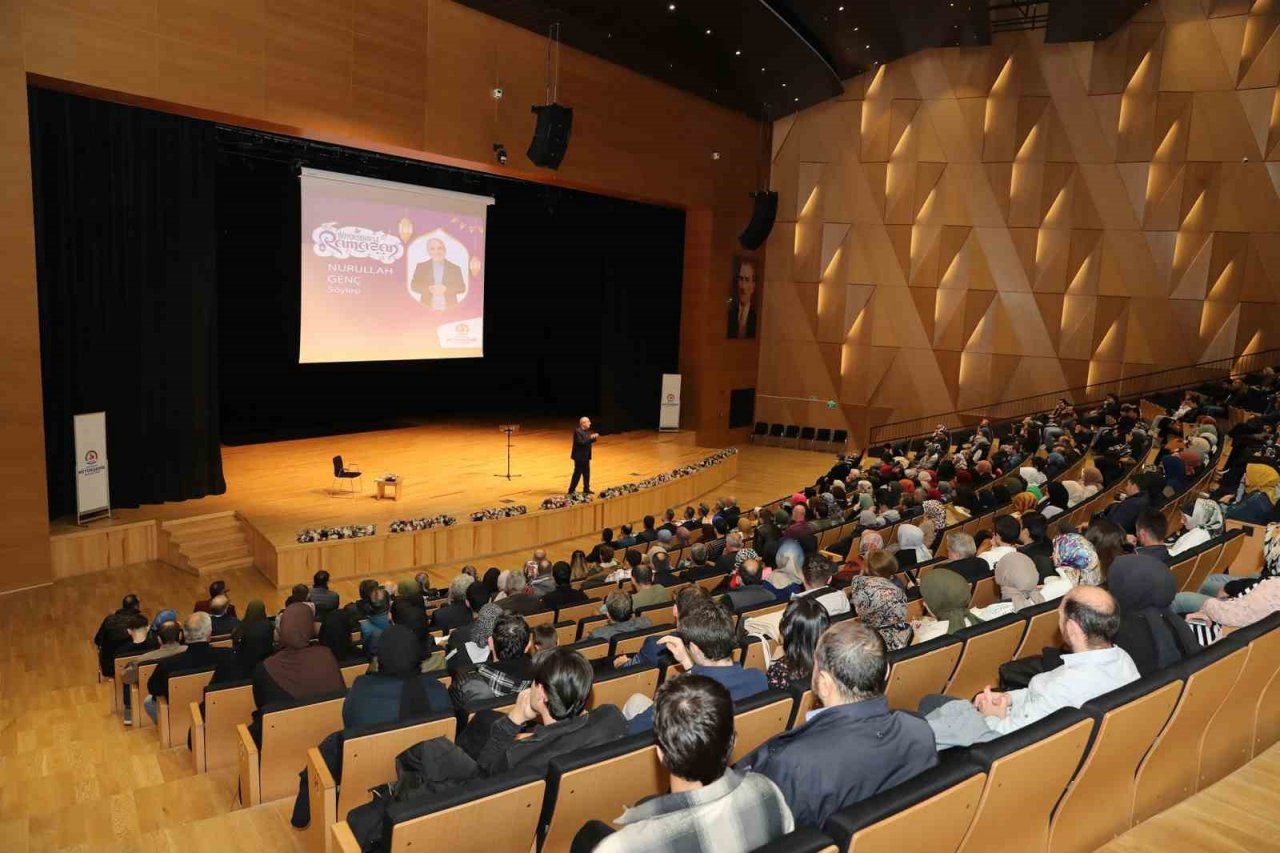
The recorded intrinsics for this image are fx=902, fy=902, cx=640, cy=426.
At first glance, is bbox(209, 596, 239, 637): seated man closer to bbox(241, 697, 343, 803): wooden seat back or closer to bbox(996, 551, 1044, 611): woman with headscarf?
bbox(241, 697, 343, 803): wooden seat back

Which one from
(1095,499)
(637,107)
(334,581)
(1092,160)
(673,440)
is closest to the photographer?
(1095,499)

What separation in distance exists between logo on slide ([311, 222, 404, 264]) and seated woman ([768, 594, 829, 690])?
12.0 metres

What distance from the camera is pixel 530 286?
73.8ft

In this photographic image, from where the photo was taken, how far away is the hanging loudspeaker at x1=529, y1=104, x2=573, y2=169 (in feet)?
43.3

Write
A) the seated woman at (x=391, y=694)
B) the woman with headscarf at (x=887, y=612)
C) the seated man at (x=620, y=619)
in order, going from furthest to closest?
1. the seated man at (x=620, y=619)
2. the woman with headscarf at (x=887, y=612)
3. the seated woman at (x=391, y=694)

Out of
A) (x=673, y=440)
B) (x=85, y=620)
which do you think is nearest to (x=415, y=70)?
(x=85, y=620)

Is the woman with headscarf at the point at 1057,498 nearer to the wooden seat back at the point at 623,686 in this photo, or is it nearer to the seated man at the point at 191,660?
the wooden seat back at the point at 623,686

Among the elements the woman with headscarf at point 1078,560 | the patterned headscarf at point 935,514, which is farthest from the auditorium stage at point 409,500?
the woman with headscarf at point 1078,560

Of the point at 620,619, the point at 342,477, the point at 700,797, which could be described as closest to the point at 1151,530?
the point at 620,619

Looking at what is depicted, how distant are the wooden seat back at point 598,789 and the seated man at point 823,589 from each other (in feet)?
7.88

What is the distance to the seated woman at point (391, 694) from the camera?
387 cm

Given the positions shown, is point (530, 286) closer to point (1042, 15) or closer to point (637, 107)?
A: point (637, 107)

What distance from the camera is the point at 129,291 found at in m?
11.5

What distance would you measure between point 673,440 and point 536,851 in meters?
17.0
